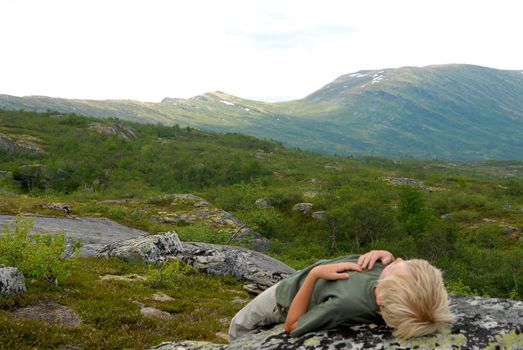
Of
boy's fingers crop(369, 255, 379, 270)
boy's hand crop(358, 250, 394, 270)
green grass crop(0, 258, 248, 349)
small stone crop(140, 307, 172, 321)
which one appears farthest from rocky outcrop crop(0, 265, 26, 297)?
boy's fingers crop(369, 255, 379, 270)

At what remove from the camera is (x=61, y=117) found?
18725cm

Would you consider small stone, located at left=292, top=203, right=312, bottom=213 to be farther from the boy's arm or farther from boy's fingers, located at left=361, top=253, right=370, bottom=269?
the boy's arm

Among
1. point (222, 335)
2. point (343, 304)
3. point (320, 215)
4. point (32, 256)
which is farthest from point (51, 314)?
point (320, 215)

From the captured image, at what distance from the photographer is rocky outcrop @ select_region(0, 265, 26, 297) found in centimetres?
1195

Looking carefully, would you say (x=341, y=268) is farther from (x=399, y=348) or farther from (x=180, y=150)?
(x=180, y=150)

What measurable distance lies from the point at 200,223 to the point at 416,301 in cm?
4498

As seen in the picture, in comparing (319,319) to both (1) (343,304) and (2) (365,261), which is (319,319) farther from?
(2) (365,261)

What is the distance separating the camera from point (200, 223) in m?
48.7

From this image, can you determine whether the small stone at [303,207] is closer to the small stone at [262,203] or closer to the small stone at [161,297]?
the small stone at [262,203]

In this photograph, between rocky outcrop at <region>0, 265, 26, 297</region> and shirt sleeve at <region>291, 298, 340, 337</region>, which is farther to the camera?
rocky outcrop at <region>0, 265, 26, 297</region>

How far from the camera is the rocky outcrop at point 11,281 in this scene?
39.2 feet

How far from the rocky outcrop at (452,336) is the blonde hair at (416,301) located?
0.22m

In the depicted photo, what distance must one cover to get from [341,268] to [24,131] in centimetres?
17052

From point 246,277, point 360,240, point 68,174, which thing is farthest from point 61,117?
point 246,277
